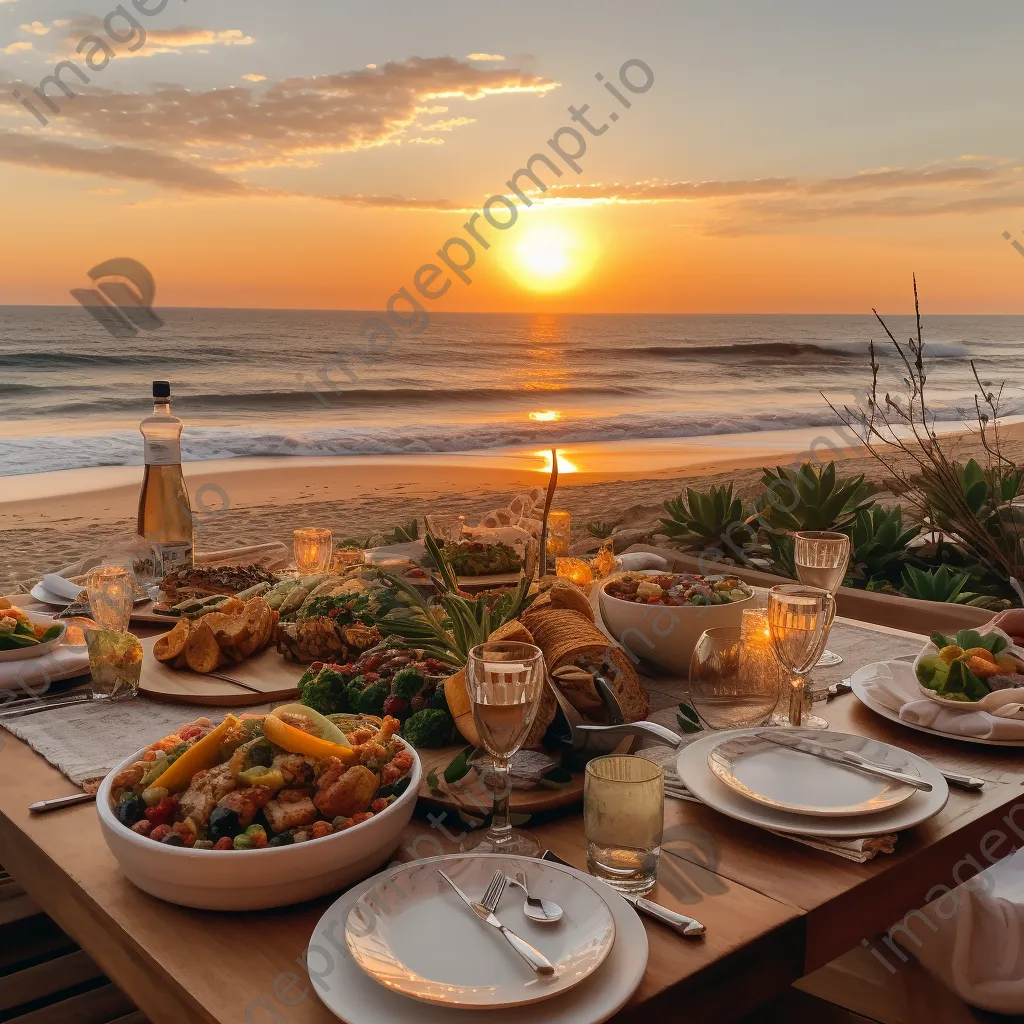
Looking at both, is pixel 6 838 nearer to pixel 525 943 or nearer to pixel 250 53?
pixel 525 943

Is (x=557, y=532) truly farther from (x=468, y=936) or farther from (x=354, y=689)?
(x=468, y=936)

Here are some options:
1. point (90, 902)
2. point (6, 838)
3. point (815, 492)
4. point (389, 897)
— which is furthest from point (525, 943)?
point (815, 492)

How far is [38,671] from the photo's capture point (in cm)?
169

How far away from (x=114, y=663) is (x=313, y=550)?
78cm

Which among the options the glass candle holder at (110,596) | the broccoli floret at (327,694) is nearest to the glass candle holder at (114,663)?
the glass candle holder at (110,596)

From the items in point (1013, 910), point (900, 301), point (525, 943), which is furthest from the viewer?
point (900, 301)

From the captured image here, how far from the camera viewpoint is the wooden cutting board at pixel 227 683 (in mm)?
1612

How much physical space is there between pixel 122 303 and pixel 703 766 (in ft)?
80.7

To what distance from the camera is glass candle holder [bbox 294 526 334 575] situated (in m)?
2.33

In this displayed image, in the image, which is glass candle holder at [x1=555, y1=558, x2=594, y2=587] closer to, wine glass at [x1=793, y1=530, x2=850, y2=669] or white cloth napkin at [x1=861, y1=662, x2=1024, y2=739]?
wine glass at [x1=793, y1=530, x2=850, y2=669]

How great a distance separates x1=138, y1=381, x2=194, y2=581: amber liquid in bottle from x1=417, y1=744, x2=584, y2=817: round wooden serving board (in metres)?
1.22

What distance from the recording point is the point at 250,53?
20.5 m

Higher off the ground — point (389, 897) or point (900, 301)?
point (900, 301)

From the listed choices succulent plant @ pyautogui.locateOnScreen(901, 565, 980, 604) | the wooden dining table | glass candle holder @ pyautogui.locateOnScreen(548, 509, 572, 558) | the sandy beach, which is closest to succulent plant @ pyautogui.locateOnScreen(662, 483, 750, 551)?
succulent plant @ pyautogui.locateOnScreen(901, 565, 980, 604)
